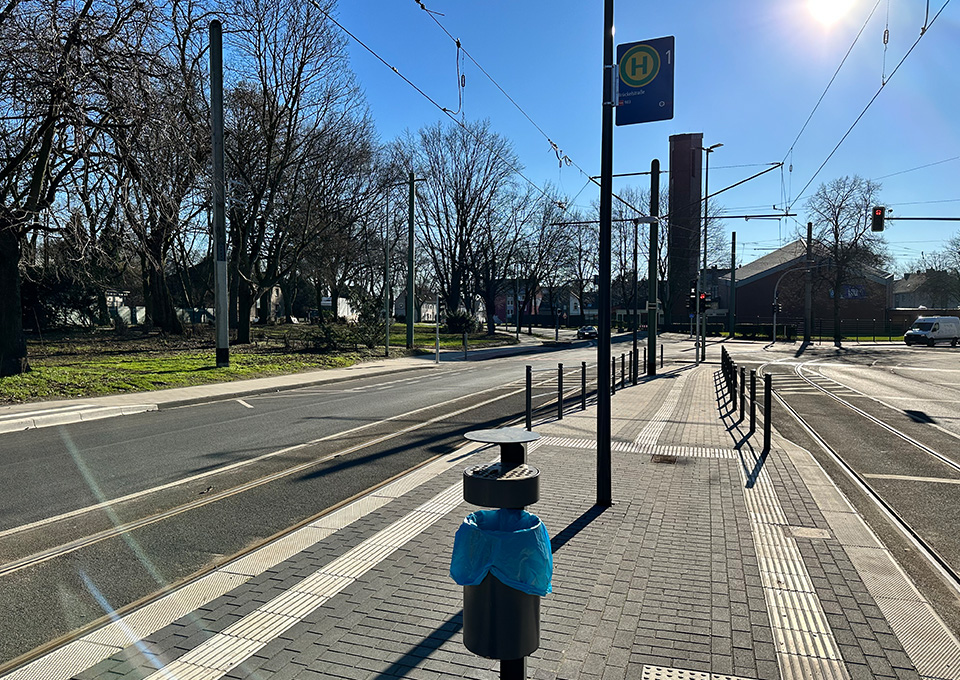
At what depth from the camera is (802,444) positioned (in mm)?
10539

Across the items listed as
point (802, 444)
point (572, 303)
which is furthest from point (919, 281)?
point (802, 444)

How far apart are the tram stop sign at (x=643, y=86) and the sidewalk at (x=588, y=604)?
391 cm

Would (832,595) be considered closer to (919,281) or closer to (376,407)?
(376,407)

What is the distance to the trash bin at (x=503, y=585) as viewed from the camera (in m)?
2.81

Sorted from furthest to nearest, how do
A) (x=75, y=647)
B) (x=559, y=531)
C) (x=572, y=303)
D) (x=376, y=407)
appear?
(x=572, y=303)
(x=376, y=407)
(x=559, y=531)
(x=75, y=647)

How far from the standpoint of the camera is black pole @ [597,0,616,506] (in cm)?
616

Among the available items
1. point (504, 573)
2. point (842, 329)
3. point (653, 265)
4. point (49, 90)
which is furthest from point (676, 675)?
point (842, 329)

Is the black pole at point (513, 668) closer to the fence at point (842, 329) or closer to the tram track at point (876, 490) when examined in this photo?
the tram track at point (876, 490)

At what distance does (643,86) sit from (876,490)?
Answer: 5250 millimetres

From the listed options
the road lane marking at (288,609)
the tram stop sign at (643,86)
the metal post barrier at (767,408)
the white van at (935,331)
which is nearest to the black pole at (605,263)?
the tram stop sign at (643,86)

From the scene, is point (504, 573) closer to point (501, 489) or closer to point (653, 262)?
point (501, 489)

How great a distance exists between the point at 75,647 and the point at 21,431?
885 centimetres

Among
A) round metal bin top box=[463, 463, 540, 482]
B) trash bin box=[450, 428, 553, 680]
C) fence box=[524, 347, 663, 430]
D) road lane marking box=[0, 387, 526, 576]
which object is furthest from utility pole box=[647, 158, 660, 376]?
trash bin box=[450, 428, 553, 680]

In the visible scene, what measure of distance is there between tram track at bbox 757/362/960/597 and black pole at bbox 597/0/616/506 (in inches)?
103
